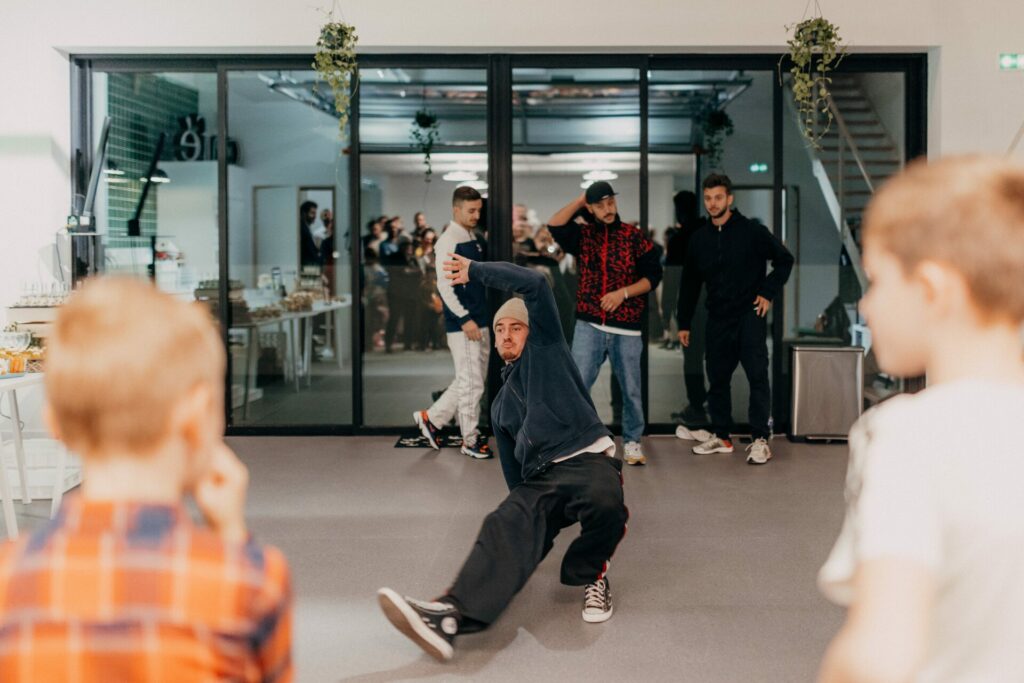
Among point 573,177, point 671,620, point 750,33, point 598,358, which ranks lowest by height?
point 671,620

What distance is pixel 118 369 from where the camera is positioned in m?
0.97

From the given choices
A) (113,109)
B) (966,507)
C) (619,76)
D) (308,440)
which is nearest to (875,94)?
(619,76)

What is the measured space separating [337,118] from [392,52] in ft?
2.04

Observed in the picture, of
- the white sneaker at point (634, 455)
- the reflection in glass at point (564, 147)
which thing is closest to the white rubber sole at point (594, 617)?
the white sneaker at point (634, 455)

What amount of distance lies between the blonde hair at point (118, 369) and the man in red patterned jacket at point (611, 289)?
5.00 meters

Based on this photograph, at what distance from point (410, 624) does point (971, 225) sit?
2247 mm

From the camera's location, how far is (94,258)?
681cm

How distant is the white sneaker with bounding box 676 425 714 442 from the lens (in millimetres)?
6611

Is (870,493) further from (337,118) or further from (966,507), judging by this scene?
(337,118)

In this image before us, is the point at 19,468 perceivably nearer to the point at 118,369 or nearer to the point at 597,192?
the point at 597,192

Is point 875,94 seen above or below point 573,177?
above

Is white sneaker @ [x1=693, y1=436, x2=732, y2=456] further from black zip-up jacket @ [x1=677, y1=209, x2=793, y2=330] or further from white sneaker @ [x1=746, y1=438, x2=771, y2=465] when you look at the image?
black zip-up jacket @ [x1=677, y1=209, x2=793, y2=330]

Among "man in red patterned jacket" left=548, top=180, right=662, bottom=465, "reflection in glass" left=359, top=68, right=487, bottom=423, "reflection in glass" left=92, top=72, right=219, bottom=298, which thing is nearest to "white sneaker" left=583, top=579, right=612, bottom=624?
"man in red patterned jacket" left=548, top=180, right=662, bottom=465

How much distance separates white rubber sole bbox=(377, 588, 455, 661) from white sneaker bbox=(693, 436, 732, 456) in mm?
3519
